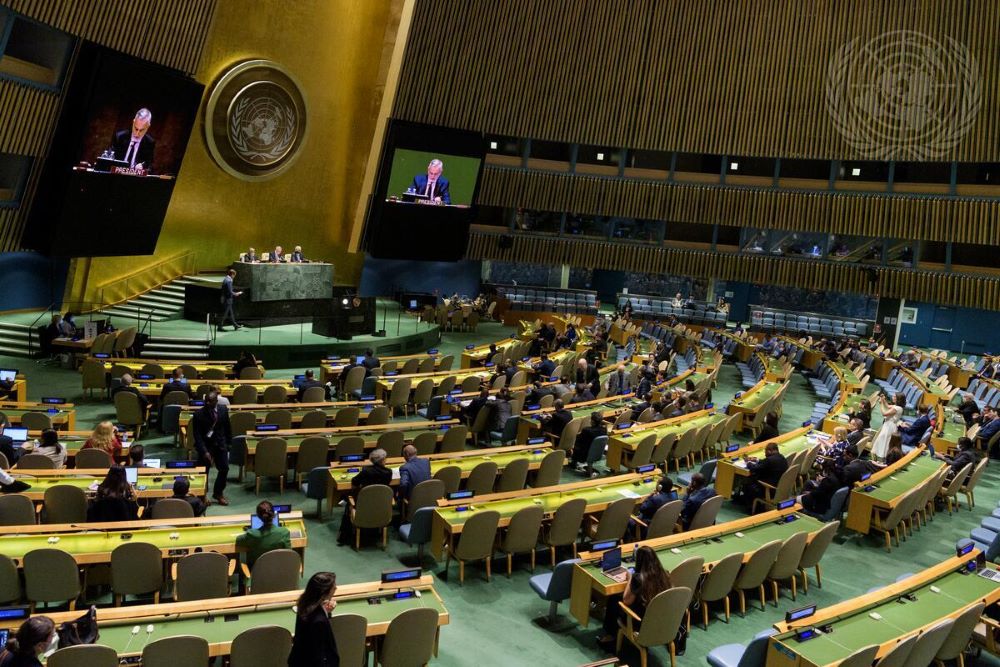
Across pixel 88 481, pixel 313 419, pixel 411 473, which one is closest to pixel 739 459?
pixel 411 473

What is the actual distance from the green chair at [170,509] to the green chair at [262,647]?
2.49 m

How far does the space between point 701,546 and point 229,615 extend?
413cm

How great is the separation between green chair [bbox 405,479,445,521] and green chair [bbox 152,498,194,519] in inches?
83.5

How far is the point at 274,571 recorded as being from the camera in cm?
577

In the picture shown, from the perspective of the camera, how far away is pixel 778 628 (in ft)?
17.5

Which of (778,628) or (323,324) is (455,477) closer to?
(778,628)

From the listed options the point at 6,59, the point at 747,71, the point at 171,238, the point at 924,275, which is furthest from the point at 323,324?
the point at 924,275

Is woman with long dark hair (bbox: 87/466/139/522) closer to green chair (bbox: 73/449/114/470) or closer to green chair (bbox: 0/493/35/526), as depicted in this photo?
green chair (bbox: 0/493/35/526)

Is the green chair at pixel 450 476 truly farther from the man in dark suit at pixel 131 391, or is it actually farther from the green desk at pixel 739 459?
the man in dark suit at pixel 131 391

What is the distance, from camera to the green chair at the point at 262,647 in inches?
176

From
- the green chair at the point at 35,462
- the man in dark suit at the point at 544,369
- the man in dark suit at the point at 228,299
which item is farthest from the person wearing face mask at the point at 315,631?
the man in dark suit at the point at 228,299

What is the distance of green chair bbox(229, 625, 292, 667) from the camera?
14.7 ft

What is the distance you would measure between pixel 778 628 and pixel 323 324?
47.7 ft

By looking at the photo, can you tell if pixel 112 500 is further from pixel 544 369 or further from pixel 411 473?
pixel 544 369
